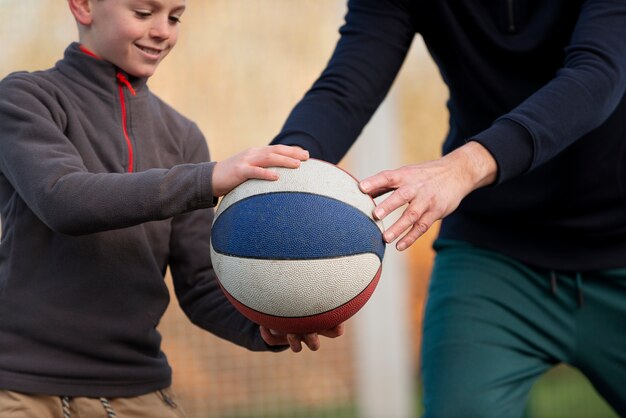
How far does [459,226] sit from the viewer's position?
10.7 ft

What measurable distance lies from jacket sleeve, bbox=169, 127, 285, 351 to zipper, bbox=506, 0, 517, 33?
3.42ft

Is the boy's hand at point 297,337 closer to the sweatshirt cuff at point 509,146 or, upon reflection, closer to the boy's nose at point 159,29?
the sweatshirt cuff at point 509,146

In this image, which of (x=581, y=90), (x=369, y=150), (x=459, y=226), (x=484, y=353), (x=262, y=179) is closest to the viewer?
(x=262, y=179)

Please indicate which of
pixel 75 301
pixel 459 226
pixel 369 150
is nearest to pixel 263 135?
pixel 369 150

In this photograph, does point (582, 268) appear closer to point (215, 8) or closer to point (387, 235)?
point (387, 235)

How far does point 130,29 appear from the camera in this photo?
2.77 metres

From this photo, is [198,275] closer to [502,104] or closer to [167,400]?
[167,400]

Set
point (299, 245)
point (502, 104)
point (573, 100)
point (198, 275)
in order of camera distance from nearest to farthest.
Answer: point (299, 245)
point (573, 100)
point (198, 275)
point (502, 104)

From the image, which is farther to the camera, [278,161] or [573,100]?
[573,100]

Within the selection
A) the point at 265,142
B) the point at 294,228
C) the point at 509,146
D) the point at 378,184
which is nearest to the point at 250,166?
the point at 294,228

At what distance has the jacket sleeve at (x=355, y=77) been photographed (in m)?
3.00

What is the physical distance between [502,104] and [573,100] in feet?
1.63

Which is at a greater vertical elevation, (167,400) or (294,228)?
(294,228)

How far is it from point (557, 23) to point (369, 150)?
4.23 meters
